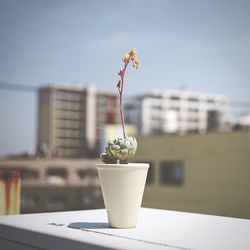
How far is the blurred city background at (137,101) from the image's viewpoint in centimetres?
1727

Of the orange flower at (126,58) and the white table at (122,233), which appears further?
the orange flower at (126,58)

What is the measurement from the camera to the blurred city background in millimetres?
17266

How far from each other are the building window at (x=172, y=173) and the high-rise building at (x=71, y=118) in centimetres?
4137

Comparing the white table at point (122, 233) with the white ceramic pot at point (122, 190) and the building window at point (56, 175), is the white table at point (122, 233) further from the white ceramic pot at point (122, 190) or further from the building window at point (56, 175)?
the building window at point (56, 175)

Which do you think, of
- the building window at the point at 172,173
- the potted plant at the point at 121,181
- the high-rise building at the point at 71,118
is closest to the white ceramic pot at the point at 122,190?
the potted plant at the point at 121,181

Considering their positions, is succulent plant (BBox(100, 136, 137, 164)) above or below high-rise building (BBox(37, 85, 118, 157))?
below

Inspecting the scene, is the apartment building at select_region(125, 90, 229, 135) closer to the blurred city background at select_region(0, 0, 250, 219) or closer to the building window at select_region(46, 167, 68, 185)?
the blurred city background at select_region(0, 0, 250, 219)

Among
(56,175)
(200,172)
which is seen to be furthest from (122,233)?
(56,175)

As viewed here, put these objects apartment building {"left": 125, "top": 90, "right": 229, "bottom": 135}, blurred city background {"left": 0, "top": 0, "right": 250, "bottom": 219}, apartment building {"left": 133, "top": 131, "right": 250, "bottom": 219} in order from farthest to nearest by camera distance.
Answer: apartment building {"left": 125, "top": 90, "right": 229, "bottom": 135} → blurred city background {"left": 0, "top": 0, "right": 250, "bottom": 219} → apartment building {"left": 133, "top": 131, "right": 250, "bottom": 219}

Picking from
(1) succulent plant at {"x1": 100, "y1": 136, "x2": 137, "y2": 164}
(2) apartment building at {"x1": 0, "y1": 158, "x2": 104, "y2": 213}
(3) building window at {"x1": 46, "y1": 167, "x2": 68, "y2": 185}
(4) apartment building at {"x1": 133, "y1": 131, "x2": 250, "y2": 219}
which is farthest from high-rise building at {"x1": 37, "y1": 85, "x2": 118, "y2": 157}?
(1) succulent plant at {"x1": 100, "y1": 136, "x2": 137, "y2": 164}

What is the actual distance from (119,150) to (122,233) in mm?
228

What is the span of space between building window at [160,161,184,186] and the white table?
16456 mm

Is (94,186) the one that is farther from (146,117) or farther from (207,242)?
(207,242)

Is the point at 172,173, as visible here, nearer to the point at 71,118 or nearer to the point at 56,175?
the point at 56,175
